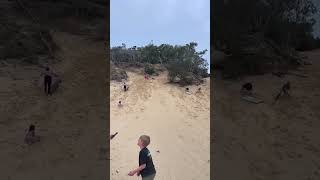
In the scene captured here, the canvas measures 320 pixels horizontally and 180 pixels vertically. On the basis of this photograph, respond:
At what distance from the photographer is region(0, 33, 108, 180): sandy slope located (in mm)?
9672

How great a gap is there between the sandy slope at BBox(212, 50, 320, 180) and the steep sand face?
58 cm

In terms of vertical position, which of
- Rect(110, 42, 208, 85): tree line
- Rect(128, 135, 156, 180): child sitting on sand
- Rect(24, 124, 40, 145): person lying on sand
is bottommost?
Rect(24, 124, 40, 145): person lying on sand

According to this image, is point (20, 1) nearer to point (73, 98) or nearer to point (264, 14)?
point (73, 98)

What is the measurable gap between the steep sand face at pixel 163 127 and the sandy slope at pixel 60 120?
0.63 metres

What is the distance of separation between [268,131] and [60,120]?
4.80 metres

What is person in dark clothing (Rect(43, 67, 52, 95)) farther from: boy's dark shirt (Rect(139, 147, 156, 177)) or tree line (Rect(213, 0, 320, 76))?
boy's dark shirt (Rect(139, 147, 156, 177))

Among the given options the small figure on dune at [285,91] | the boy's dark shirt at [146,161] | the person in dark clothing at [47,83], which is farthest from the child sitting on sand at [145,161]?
the small figure on dune at [285,91]

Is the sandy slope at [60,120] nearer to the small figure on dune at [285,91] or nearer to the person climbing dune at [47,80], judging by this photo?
the person climbing dune at [47,80]

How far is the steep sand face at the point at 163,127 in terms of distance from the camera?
32.8ft

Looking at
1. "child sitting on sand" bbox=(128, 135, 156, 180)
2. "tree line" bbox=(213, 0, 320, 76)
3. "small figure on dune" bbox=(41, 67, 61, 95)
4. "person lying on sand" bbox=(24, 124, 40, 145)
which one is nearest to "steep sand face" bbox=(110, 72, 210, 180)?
"person lying on sand" bbox=(24, 124, 40, 145)

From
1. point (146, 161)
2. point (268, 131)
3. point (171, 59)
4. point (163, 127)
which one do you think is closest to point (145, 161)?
point (146, 161)

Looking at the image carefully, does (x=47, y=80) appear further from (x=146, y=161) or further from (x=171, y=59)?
(x=171, y=59)

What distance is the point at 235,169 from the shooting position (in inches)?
388

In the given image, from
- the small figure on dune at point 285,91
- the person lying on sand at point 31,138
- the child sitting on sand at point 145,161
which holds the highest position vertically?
the small figure on dune at point 285,91
